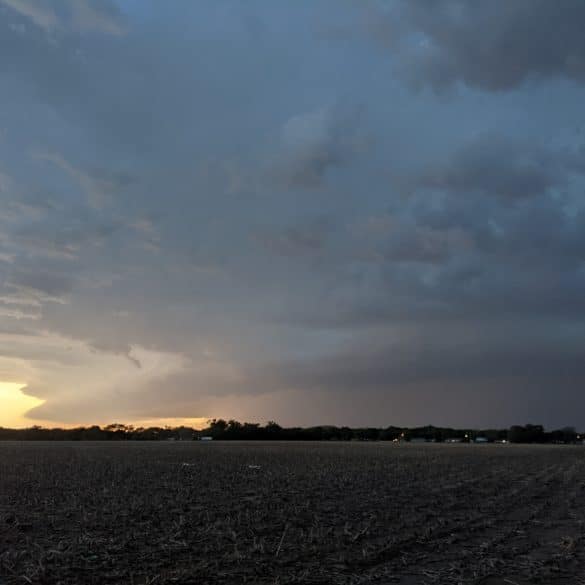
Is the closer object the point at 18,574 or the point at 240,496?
the point at 18,574

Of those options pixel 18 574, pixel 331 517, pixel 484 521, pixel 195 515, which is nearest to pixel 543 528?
pixel 484 521

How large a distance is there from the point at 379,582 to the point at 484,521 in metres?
8.51

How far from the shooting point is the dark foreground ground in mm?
11633

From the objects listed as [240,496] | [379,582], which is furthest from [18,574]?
[240,496]

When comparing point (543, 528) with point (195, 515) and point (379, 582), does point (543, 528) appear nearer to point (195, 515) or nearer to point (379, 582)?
point (379, 582)

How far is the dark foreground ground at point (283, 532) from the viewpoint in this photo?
458 inches

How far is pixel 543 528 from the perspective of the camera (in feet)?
57.9

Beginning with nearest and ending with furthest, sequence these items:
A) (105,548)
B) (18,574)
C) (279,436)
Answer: (18,574)
(105,548)
(279,436)

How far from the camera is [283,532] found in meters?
15.7

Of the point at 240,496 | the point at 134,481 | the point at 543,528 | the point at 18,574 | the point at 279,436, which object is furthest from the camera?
the point at 279,436

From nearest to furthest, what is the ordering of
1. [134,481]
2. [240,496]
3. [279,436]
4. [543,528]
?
[543,528] < [240,496] < [134,481] < [279,436]

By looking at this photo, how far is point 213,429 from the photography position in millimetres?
195750

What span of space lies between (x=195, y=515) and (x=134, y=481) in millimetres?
10875

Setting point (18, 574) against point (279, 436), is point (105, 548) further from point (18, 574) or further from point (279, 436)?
point (279, 436)
